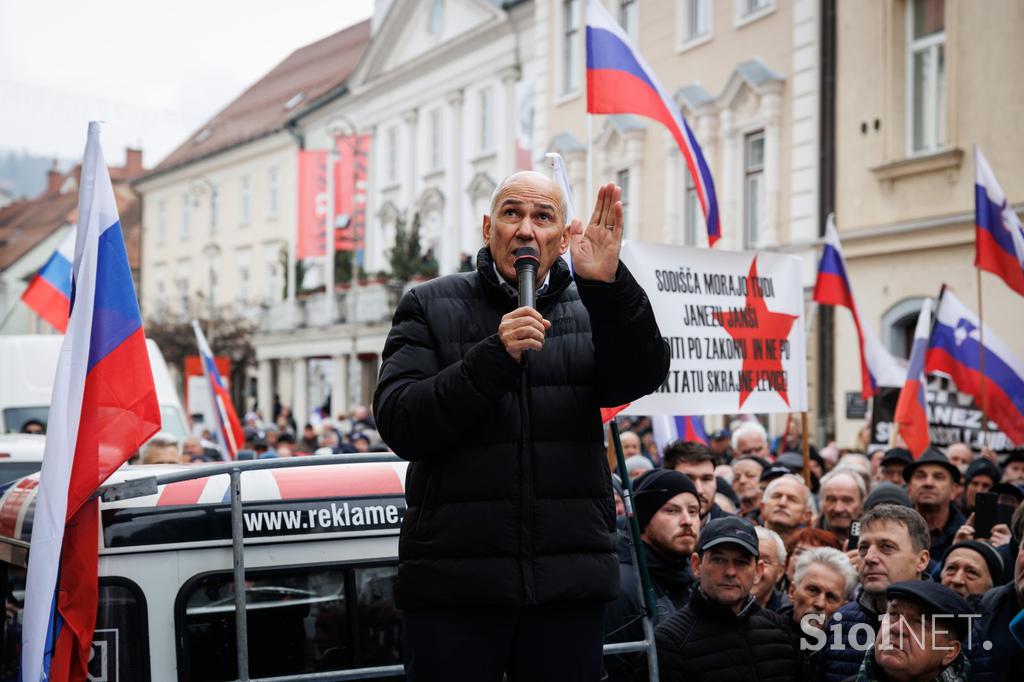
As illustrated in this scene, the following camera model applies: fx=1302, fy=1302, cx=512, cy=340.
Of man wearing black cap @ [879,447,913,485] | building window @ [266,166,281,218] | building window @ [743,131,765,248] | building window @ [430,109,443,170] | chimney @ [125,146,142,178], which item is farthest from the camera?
chimney @ [125,146,142,178]

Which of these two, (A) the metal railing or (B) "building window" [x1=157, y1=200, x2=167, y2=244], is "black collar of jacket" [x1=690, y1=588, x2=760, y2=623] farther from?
(B) "building window" [x1=157, y1=200, x2=167, y2=244]

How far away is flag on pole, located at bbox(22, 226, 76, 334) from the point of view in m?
14.3

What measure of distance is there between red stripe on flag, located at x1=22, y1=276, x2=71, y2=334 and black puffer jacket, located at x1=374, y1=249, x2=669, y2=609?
11885 millimetres

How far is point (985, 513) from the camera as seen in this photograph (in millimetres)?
6266

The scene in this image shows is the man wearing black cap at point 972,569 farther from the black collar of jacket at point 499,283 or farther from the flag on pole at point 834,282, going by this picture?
the flag on pole at point 834,282

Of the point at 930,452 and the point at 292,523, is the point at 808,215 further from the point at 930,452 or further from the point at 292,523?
the point at 292,523

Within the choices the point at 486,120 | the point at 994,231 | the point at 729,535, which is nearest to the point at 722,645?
the point at 729,535

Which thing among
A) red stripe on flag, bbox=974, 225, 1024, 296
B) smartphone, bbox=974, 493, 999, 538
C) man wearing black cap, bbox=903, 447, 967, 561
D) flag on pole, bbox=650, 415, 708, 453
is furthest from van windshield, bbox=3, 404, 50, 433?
smartphone, bbox=974, 493, 999, 538

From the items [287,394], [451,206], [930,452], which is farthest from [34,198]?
[930,452]

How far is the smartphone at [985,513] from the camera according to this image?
246 inches

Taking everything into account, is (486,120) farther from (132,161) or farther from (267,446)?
(132,161)

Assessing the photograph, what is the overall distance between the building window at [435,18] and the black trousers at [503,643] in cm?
3345

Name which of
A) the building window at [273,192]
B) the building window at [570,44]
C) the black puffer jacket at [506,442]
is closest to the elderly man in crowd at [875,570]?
the black puffer jacket at [506,442]

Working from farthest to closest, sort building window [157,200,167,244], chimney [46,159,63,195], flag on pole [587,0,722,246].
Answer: chimney [46,159,63,195] < building window [157,200,167,244] < flag on pole [587,0,722,246]
